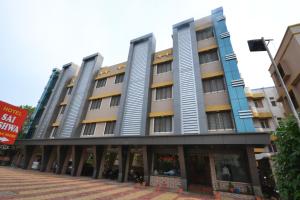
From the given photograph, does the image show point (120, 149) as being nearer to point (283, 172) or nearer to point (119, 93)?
point (119, 93)

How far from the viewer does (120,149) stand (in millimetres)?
16156

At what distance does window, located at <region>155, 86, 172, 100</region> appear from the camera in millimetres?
17469

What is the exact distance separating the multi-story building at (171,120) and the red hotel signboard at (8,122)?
5632mm

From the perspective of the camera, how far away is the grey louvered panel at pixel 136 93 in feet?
55.8

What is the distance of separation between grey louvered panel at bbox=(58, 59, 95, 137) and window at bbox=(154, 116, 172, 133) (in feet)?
37.8

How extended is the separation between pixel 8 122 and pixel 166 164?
549 inches

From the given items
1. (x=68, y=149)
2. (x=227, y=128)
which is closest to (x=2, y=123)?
(x=68, y=149)

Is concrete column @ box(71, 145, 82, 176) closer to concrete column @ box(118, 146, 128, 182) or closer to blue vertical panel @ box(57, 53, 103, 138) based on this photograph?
blue vertical panel @ box(57, 53, 103, 138)

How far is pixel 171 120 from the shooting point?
15922mm

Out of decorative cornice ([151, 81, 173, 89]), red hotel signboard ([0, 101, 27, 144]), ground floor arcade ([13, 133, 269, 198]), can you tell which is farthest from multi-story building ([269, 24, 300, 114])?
red hotel signboard ([0, 101, 27, 144])

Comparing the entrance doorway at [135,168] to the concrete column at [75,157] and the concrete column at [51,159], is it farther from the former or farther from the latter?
the concrete column at [51,159]

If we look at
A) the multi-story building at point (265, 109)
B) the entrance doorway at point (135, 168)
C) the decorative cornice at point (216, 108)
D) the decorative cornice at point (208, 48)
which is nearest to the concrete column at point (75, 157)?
the entrance doorway at point (135, 168)

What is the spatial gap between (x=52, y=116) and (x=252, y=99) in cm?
3465

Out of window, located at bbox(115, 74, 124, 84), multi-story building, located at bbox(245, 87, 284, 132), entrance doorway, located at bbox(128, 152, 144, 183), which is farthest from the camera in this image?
multi-story building, located at bbox(245, 87, 284, 132)
